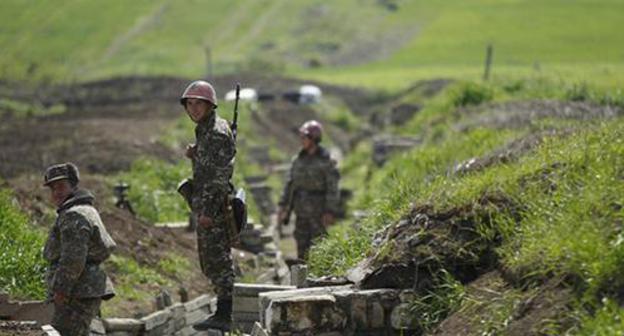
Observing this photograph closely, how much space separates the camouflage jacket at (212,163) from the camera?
34.8 ft

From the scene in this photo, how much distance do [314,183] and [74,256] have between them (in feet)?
21.0

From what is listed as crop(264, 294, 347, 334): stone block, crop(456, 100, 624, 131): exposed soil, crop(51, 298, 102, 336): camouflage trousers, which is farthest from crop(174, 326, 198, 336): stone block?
crop(456, 100, 624, 131): exposed soil

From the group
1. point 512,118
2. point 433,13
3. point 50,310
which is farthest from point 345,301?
point 433,13

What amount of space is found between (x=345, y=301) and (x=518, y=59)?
66561 mm

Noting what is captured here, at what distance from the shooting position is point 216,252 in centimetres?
1066

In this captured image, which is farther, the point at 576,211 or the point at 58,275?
the point at 58,275

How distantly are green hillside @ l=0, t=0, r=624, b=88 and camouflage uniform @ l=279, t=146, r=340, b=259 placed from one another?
5217 cm

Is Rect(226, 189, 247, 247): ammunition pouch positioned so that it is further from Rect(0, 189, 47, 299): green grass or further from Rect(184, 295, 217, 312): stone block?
Rect(184, 295, 217, 312): stone block

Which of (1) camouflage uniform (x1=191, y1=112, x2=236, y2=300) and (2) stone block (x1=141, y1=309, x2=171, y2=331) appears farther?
(2) stone block (x1=141, y1=309, x2=171, y2=331)

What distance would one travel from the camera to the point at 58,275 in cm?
966

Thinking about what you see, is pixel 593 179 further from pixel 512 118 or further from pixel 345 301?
pixel 512 118

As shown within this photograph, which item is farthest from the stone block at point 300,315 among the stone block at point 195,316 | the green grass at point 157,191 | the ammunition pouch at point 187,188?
Result: the green grass at point 157,191

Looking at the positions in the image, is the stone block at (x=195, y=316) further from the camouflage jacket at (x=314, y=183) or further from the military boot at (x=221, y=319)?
the military boot at (x=221, y=319)

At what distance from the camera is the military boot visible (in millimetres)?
10547
